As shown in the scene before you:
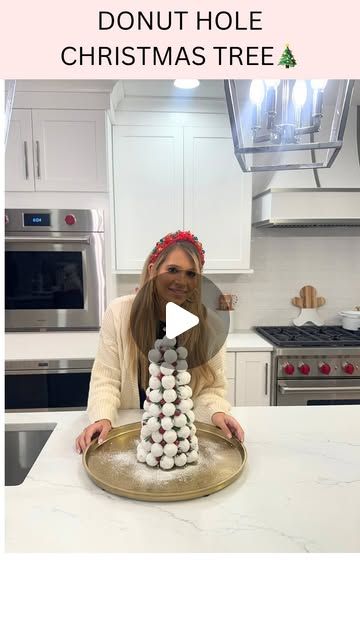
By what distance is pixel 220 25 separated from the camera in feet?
3.16

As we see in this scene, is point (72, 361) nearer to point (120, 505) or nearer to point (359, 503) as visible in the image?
point (120, 505)

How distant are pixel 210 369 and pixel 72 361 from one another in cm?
120

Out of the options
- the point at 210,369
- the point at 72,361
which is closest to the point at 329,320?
the point at 72,361

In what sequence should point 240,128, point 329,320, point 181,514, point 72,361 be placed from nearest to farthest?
point 181,514, point 240,128, point 72,361, point 329,320

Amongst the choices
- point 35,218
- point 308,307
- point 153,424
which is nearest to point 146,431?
point 153,424

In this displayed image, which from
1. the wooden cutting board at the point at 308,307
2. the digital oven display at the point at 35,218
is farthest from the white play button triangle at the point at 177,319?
the wooden cutting board at the point at 308,307

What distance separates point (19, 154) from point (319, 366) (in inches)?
84.2

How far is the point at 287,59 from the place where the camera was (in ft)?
2.84

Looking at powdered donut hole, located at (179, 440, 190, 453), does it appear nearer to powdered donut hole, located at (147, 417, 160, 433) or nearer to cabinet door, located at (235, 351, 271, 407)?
powdered donut hole, located at (147, 417, 160, 433)

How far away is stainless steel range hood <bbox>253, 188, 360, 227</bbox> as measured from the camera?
2.68 metres

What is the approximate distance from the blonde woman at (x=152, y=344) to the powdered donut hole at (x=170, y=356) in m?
0.07

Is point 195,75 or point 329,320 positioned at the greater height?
point 195,75

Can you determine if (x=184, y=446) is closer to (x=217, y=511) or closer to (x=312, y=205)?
(x=217, y=511)
